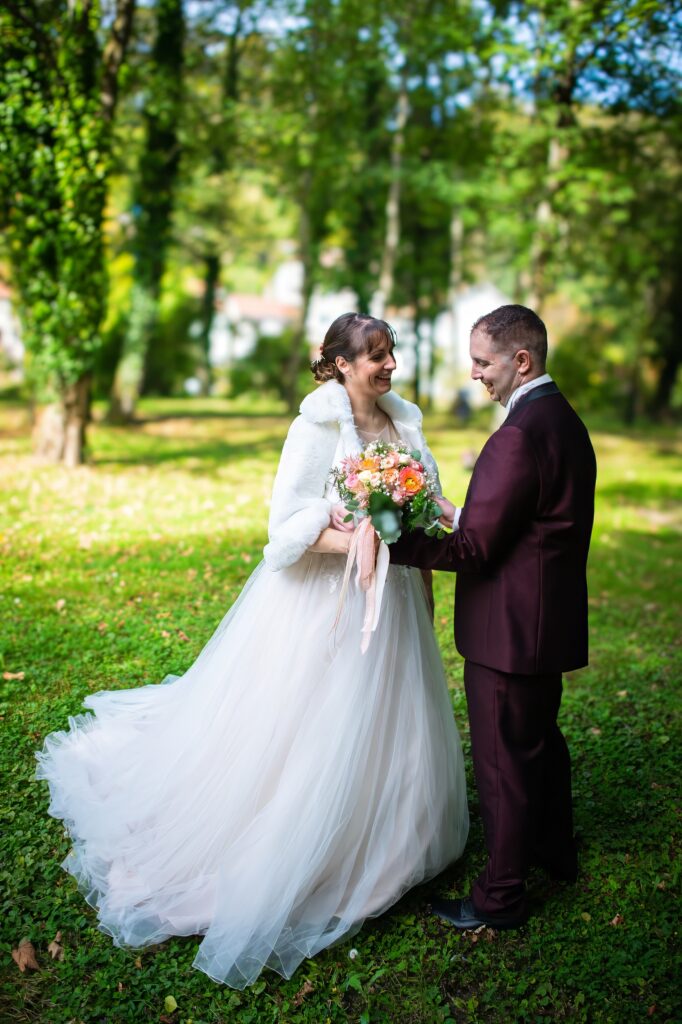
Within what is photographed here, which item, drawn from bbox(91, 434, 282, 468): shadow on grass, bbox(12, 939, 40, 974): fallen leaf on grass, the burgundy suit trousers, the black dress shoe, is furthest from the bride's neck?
bbox(91, 434, 282, 468): shadow on grass

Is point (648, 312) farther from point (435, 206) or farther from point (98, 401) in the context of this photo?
point (98, 401)

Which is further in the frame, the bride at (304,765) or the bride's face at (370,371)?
the bride's face at (370,371)

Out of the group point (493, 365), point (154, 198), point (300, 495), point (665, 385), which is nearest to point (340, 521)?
point (300, 495)

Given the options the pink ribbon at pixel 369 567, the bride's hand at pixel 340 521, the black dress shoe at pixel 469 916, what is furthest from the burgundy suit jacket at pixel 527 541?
the black dress shoe at pixel 469 916

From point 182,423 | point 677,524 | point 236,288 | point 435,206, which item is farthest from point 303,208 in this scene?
point 236,288

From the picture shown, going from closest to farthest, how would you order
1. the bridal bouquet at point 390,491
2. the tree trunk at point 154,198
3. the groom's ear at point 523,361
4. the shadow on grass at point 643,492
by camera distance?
the bridal bouquet at point 390,491, the groom's ear at point 523,361, the shadow on grass at point 643,492, the tree trunk at point 154,198

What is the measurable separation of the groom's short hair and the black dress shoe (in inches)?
96.3

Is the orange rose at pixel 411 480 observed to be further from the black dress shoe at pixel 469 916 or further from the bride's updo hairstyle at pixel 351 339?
the black dress shoe at pixel 469 916

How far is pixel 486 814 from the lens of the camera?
362 cm

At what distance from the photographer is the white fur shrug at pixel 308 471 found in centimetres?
364

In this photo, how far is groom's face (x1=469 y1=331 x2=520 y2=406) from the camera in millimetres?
3358

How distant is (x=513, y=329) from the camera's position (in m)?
3.31

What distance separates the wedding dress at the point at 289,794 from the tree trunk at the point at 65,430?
10.2 metres

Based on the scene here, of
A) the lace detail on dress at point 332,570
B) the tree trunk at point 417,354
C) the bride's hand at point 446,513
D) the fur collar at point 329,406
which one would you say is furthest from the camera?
the tree trunk at point 417,354
